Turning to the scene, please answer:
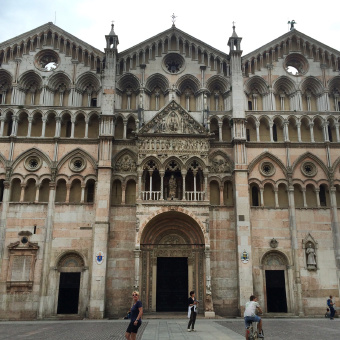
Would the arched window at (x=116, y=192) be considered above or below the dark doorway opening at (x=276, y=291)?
above

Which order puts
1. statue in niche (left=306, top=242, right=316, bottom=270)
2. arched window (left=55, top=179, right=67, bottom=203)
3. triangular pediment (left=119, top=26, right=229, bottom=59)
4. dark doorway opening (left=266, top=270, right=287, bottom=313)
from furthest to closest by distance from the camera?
triangular pediment (left=119, top=26, right=229, bottom=59) → arched window (left=55, top=179, right=67, bottom=203) → statue in niche (left=306, top=242, right=316, bottom=270) → dark doorway opening (left=266, top=270, right=287, bottom=313)

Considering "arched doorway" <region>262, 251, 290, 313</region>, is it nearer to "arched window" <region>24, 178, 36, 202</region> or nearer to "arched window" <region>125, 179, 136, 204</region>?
"arched window" <region>125, 179, 136, 204</region>

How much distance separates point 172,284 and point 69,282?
24.3 ft

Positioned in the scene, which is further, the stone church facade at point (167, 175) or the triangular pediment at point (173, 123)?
the triangular pediment at point (173, 123)

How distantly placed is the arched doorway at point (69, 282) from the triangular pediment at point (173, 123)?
10.7 metres

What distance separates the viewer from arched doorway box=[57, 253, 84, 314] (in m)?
26.0

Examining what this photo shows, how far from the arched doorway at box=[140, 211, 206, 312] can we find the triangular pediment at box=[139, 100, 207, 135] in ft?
21.2

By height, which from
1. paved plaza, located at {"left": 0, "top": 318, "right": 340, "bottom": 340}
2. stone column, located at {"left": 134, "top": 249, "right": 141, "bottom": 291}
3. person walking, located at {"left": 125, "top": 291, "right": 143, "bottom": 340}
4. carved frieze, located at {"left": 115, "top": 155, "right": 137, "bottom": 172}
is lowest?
paved plaza, located at {"left": 0, "top": 318, "right": 340, "bottom": 340}

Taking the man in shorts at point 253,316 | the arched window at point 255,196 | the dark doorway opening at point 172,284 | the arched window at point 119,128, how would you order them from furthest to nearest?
the arched window at point 119,128 < the arched window at point 255,196 < the dark doorway opening at point 172,284 < the man in shorts at point 253,316

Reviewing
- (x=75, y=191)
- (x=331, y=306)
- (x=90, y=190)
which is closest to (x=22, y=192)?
(x=75, y=191)

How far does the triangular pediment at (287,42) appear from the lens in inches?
1259

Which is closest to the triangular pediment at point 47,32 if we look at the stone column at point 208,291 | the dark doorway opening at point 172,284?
the dark doorway opening at point 172,284

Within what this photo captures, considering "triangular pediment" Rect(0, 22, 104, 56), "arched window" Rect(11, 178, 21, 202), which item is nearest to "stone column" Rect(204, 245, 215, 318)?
"arched window" Rect(11, 178, 21, 202)

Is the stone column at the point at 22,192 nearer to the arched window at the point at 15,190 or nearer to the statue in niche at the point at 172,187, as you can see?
the arched window at the point at 15,190
